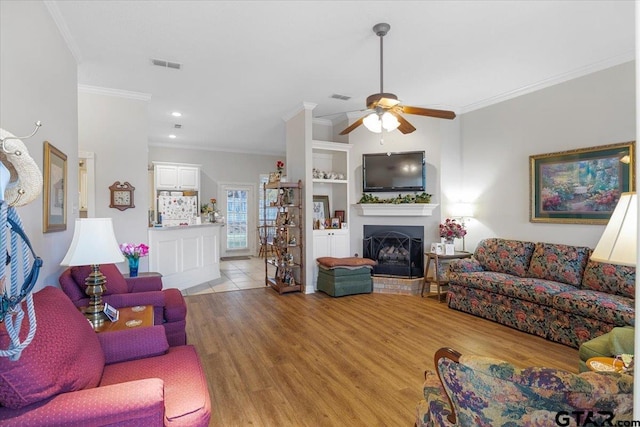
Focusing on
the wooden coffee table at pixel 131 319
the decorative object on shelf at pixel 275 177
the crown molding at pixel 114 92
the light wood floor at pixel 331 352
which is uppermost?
the crown molding at pixel 114 92

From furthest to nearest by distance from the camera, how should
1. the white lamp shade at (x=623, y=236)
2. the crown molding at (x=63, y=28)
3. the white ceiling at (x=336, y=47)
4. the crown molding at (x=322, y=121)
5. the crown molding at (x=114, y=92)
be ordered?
1. the crown molding at (x=322, y=121)
2. the crown molding at (x=114, y=92)
3. the white ceiling at (x=336, y=47)
4. the crown molding at (x=63, y=28)
5. the white lamp shade at (x=623, y=236)

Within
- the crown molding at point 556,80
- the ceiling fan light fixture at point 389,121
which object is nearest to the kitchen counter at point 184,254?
the ceiling fan light fixture at point 389,121

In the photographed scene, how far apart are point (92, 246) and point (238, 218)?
7.00m

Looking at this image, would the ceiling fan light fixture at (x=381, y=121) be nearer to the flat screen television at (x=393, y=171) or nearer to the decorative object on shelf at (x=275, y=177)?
the flat screen television at (x=393, y=171)

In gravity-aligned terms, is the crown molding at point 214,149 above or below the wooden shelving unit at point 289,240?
above

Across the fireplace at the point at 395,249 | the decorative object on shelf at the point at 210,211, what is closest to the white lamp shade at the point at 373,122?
the fireplace at the point at 395,249

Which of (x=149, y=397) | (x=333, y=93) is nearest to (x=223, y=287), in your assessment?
(x=333, y=93)

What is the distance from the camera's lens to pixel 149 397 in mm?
1259

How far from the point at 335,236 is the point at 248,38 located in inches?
130

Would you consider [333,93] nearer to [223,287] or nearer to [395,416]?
[223,287]

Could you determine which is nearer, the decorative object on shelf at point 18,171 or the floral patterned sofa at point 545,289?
the decorative object on shelf at point 18,171

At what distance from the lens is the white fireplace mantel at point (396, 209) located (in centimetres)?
514

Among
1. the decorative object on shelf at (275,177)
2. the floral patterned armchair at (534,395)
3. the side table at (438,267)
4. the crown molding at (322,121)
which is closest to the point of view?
the floral patterned armchair at (534,395)

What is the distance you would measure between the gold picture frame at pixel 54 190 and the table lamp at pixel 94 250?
1.69ft
